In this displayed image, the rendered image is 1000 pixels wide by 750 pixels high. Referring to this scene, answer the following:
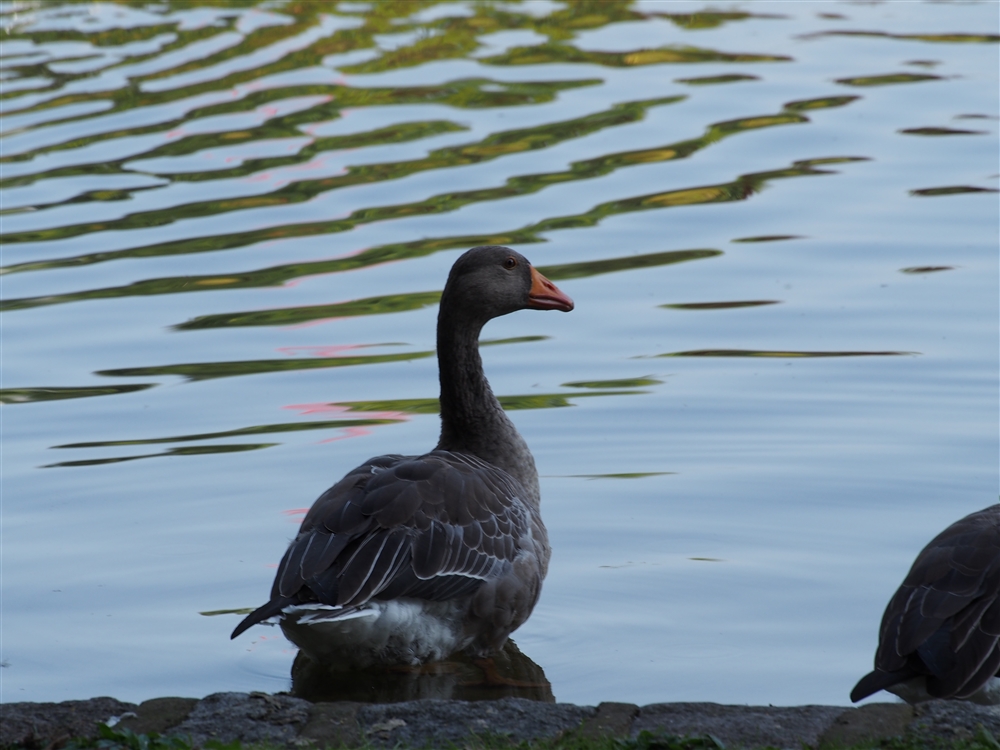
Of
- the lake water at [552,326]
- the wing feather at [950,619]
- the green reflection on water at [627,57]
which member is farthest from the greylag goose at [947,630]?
the green reflection on water at [627,57]

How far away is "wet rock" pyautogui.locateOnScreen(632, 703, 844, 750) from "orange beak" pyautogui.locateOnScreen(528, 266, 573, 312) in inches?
133

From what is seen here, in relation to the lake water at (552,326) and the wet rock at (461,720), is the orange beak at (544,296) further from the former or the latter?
the wet rock at (461,720)

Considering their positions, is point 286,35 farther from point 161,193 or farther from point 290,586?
point 290,586

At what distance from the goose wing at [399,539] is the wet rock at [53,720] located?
838 mm

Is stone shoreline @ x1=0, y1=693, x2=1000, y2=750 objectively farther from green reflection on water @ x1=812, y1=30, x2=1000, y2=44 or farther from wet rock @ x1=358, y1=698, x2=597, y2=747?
green reflection on water @ x1=812, y1=30, x2=1000, y2=44

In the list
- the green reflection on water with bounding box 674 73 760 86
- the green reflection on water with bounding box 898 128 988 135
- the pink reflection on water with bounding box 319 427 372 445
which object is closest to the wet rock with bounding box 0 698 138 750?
the pink reflection on water with bounding box 319 427 372 445

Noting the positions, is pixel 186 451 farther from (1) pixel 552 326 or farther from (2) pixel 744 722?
(2) pixel 744 722

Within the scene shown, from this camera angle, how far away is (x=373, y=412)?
Answer: 35.0 feet

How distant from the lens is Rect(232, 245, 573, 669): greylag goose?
6461 mm

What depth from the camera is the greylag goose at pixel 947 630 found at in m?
5.73

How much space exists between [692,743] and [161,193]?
1273 centimetres

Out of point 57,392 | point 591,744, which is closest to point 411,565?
point 591,744

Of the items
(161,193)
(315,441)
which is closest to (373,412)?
(315,441)

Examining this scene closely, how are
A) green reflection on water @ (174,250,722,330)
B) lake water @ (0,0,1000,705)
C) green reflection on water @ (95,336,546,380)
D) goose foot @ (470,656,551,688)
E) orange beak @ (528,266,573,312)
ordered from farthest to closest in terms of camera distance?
green reflection on water @ (174,250,722,330)
green reflection on water @ (95,336,546,380)
orange beak @ (528,266,573,312)
lake water @ (0,0,1000,705)
goose foot @ (470,656,551,688)
